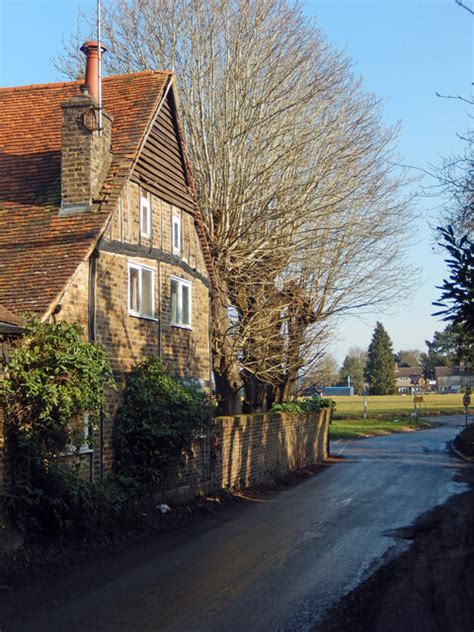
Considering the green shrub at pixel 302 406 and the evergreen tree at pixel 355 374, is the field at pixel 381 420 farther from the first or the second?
the evergreen tree at pixel 355 374

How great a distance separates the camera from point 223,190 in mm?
23125

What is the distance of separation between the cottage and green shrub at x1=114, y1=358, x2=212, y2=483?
292mm

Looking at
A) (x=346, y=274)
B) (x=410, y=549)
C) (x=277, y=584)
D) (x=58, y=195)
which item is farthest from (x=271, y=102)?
(x=277, y=584)

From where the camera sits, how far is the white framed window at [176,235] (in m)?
18.7

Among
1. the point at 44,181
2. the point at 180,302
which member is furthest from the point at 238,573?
the point at 44,181

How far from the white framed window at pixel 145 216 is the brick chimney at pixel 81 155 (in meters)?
1.21

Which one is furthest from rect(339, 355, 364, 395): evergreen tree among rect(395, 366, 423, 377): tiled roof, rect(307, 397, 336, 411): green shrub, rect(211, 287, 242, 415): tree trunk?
rect(211, 287, 242, 415): tree trunk

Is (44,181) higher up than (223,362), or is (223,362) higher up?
(44,181)

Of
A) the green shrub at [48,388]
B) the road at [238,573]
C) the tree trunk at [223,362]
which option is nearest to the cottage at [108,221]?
the green shrub at [48,388]

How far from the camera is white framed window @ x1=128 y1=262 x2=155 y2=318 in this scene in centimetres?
1667

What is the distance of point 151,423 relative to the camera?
1572cm

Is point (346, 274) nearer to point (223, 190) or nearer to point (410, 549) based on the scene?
point (223, 190)

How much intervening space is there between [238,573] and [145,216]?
28.7 feet

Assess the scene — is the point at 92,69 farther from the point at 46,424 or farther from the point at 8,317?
the point at 46,424
